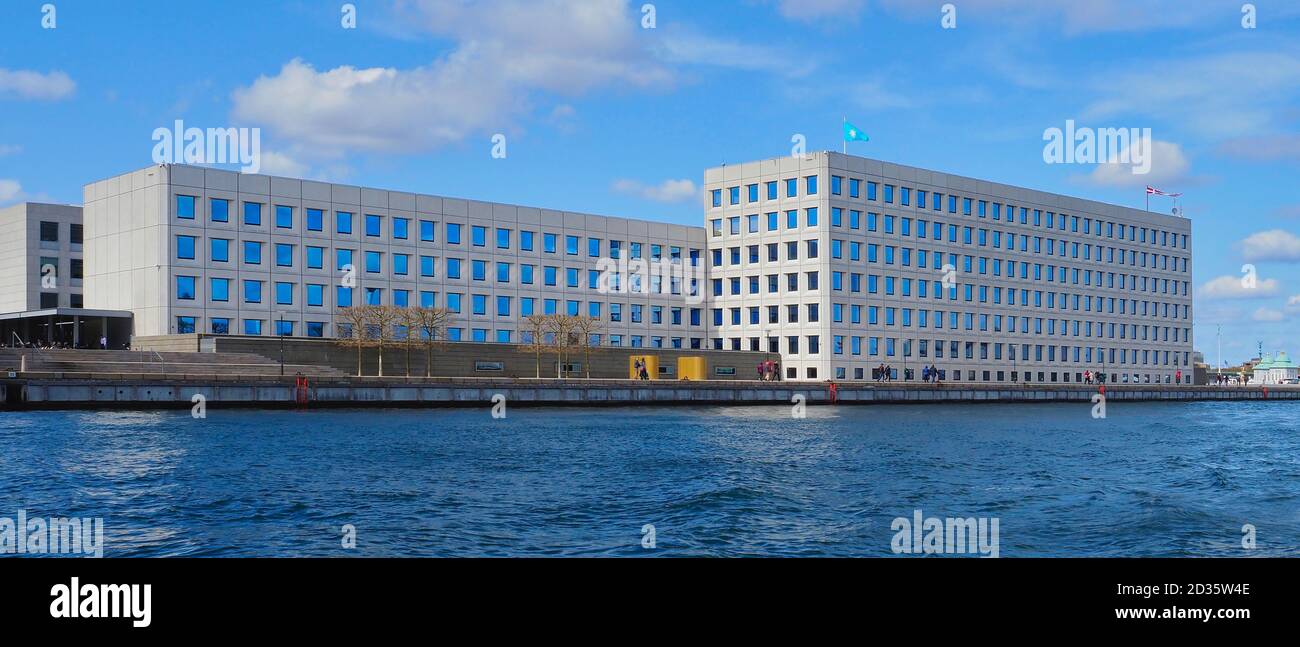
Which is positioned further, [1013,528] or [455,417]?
[455,417]

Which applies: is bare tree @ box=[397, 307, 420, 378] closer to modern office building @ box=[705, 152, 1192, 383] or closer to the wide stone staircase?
the wide stone staircase

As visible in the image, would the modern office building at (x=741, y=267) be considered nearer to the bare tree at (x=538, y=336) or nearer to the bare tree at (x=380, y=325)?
the bare tree at (x=538, y=336)

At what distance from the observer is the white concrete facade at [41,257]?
10150 centimetres

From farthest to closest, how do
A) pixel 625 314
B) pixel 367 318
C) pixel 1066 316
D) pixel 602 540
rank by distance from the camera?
pixel 1066 316 → pixel 625 314 → pixel 367 318 → pixel 602 540

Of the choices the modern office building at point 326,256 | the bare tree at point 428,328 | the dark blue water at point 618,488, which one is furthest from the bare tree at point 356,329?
the dark blue water at point 618,488

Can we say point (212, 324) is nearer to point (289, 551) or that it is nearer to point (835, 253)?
point (835, 253)

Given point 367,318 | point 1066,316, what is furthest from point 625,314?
point 1066,316

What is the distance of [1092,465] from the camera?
36250 millimetres

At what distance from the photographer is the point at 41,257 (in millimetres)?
101875

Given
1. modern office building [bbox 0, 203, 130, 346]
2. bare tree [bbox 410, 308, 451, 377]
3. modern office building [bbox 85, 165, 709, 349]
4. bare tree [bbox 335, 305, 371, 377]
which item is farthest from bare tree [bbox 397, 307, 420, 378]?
modern office building [bbox 0, 203, 130, 346]

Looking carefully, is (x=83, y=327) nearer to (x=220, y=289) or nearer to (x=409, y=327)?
(x=220, y=289)

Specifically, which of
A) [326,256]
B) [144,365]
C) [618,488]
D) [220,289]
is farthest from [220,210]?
[618,488]

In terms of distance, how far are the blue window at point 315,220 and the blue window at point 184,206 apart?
9.36 metres
